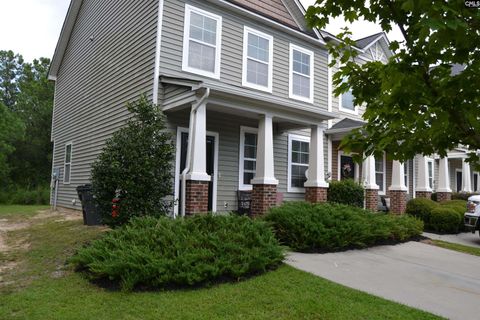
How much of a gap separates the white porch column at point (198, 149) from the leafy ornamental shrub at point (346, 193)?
5.15 m

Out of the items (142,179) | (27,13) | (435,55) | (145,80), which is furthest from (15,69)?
(435,55)

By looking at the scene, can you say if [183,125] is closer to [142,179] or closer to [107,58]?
[142,179]

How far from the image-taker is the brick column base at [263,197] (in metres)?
9.45

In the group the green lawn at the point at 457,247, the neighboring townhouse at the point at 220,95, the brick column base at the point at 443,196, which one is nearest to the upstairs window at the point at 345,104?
the neighboring townhouse at the point at 220,95

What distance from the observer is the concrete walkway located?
10683mm

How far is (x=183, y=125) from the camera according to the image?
1010 centimetres

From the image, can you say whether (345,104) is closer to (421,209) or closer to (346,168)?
(346,168)

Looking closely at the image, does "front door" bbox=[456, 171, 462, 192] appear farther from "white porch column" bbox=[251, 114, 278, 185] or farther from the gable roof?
"white porch column" bbox=[251, 114, 278, 185]

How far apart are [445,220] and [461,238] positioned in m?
0.79

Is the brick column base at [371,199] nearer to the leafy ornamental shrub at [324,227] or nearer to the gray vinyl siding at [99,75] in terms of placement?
the leafy ornamental shrub at [324,227]

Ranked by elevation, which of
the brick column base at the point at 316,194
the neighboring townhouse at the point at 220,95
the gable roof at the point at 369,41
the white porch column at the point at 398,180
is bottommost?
the brick column base at the point at 316,194

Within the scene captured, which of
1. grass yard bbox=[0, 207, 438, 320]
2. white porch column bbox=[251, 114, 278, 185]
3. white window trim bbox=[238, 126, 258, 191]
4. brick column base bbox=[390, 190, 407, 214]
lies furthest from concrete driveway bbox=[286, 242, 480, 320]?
brick column base bbox=[390, 190, 407, 214]

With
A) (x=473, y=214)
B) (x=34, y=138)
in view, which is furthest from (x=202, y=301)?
(x=34, y=138)

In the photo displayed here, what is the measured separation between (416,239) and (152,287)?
764 centimetres
